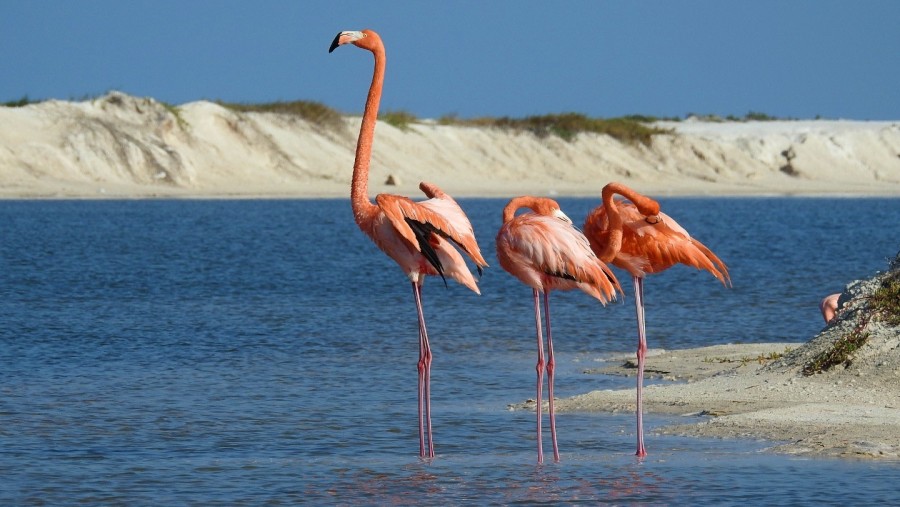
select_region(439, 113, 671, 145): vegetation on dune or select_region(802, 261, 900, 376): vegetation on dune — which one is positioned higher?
select_region(439, 113, 671, 145): vegetation on dune

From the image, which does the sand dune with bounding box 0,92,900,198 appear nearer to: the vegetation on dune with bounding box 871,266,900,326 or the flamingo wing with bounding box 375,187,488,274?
the vegetation on dune with bounding box 871,266,900,326

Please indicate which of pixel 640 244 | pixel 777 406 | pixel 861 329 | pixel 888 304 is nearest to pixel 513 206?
pixel 640 244

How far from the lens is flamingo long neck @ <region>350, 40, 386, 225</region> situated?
874 cm

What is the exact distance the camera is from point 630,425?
31.2 ft

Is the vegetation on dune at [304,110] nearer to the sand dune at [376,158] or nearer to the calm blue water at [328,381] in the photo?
the sand dune at [376,158]

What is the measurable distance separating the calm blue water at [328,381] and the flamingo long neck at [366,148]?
4.83 ft

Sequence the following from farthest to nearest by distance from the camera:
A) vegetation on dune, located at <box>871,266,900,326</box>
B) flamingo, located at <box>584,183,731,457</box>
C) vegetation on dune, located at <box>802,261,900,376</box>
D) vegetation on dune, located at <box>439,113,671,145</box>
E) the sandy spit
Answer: vegetation on dune, located at <box>439,113,671,145</box> → vegetation on dune, located at <box>871,266,900,326</box> → vegetation on dune, located at <box>802,261,900,376</box> → the sandy spit → flamingo, located at <box>584,183,731,457</box>

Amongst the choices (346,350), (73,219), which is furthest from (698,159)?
(346,350)

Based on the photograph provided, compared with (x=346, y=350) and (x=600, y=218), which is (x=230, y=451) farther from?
(x=346, y=350)

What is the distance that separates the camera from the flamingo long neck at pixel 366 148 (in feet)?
28.7

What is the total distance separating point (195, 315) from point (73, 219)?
1974 cm

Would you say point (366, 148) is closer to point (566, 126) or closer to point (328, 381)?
point (328, 381)

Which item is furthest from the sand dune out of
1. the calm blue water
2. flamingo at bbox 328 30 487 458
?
flamingo at bbox 328 30 487 458

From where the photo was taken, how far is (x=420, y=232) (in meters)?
8.33
